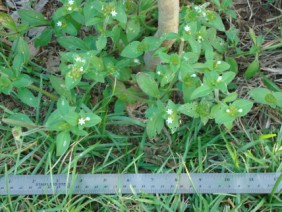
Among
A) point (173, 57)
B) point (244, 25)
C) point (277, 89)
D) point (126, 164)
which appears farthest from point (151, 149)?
point (244, 25)

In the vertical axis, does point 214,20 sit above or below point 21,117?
above

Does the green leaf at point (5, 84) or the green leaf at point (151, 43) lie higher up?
the green leaf at point (151, 43)

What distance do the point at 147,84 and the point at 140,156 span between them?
Answer: 1.13 ft

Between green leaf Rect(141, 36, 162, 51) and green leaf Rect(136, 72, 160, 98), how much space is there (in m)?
0.12

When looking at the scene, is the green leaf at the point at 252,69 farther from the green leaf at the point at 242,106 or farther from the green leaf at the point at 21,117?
the green leaf at the point at 21,117

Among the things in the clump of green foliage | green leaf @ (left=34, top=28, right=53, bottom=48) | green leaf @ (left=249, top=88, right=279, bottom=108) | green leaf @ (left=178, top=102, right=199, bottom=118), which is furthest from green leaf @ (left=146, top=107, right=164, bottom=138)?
green leaf @ (left=34, top=28, right=53, bottom=48)

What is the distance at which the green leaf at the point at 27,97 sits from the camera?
2354 mm

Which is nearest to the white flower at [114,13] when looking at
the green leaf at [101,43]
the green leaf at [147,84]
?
the green leaf at [101,43]

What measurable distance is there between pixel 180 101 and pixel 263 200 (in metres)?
0.62

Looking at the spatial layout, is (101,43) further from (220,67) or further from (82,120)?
(220,67)

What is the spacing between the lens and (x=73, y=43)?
2387 mm

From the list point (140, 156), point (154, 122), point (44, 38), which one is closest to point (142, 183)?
point (140, 156)

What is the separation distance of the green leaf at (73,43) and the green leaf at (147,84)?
34 cm

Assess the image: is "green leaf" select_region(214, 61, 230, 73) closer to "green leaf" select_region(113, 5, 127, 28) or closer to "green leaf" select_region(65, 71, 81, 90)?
"green leaf" select_region(113, 5, 127, 28)
